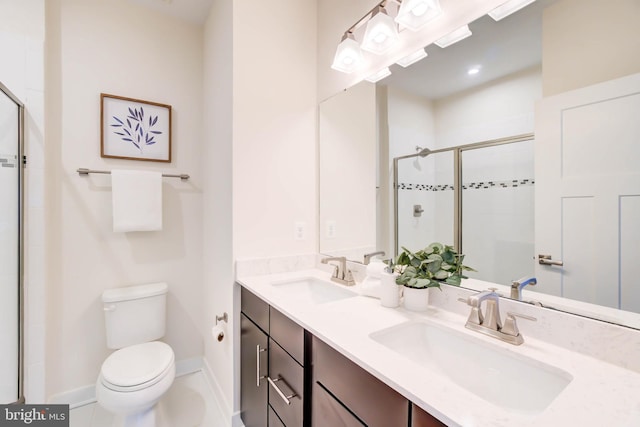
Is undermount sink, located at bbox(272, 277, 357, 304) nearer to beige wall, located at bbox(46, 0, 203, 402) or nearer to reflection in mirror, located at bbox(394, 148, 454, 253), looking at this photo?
reflection in mirror, located at bbox(394, 148, 454, 253)

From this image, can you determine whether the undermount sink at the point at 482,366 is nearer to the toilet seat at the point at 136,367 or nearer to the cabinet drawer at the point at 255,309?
the cabinet drawer at the point at 255,309

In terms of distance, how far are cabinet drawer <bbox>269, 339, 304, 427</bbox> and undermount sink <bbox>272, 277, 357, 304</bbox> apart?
0.33 meters

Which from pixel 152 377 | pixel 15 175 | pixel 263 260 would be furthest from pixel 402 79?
pixel 15 175

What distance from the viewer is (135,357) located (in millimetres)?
1522

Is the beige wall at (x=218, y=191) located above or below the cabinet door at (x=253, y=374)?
above

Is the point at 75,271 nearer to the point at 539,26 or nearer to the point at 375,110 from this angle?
the point at 375,110

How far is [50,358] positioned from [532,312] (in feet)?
7.98

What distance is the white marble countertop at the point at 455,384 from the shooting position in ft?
1.63

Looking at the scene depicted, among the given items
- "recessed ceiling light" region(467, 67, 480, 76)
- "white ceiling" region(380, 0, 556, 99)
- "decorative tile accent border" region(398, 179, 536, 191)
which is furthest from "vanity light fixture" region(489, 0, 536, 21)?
"decorative tile accent border" region(398, 179, 536, 191)

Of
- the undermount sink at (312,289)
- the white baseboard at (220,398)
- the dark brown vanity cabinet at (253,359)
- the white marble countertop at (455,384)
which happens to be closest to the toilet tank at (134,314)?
the white baseboard at (220,398)

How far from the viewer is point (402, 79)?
1.28m

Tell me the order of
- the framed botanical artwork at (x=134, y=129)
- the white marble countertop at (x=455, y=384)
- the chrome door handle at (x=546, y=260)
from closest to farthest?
the white marble countertop at (x=455, y=384) → the chrome door handle at (x=546, y=260) → the framed botanical artwork at (x=134, y=129)

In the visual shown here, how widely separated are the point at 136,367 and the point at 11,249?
0.87 m

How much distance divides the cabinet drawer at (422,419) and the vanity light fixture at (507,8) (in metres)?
1.18
